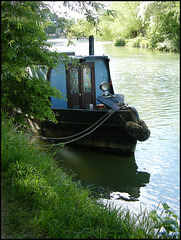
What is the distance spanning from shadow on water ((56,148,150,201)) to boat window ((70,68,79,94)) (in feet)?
5.78

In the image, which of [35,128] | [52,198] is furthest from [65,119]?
Answer: [52,198]

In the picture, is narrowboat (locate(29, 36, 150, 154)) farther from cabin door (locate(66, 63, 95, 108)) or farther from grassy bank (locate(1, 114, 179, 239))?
grassy bank (locate(1, 114, 179, 239))

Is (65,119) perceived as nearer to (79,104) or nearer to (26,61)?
(79,104)

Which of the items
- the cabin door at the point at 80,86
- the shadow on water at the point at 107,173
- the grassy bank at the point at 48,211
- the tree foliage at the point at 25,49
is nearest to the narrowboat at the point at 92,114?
the cabin door at the point at 80,86

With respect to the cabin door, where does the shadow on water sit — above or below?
below

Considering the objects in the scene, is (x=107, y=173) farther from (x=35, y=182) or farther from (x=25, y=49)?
(x=25, y=49)

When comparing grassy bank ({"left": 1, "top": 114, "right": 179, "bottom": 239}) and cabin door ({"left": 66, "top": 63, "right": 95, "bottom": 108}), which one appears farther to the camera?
cabin door ({"left": 66, "top": 63, "right": 95, "bottom": 108})

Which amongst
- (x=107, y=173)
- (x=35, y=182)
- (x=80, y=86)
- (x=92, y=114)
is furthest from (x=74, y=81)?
(x=35, y=182)

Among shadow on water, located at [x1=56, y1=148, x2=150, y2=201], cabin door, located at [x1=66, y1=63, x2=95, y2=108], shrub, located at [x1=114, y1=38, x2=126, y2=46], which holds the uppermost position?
shrub, located at [x1=114, y1=38, x2=126, y2=46]

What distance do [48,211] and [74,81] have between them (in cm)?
657

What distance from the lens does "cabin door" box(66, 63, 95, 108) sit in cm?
1029

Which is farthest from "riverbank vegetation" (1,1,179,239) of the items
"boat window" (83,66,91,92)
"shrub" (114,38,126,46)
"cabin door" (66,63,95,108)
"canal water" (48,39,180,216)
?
"shrub" (114,38,126,46)

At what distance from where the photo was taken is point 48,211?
13.6ft

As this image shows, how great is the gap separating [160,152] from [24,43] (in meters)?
6.02
